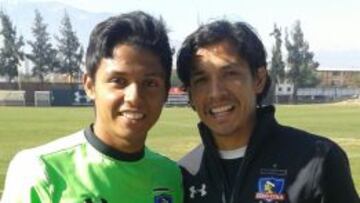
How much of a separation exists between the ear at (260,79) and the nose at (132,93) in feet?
2.26

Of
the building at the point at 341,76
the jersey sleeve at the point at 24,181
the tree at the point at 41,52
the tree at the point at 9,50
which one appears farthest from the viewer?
the building at the point at 341,76

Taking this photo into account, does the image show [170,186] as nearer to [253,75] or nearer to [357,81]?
[253,75]

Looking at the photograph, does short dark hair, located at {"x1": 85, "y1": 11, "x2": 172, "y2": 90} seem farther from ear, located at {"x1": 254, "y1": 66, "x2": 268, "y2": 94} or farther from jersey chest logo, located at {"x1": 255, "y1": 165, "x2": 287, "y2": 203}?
jersey chest logo, located at {"x1": 255, "y1": 165, "x2": 287, "y2": 203}

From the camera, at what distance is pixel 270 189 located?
11.3 ft

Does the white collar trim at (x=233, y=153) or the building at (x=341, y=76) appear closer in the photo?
the white collar trim at (x=233, y=153)

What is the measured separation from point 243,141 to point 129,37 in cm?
79

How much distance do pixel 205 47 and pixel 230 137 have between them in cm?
45

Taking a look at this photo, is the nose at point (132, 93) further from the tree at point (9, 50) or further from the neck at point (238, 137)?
the tree at point (9, 50)

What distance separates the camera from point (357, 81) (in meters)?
126

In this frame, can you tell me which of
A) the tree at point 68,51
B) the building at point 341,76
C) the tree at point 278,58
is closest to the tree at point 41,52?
the tree at point 68,51

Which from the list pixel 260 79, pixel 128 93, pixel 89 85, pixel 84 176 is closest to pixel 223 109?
pixel 260 79

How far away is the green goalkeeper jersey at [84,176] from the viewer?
10.1ft

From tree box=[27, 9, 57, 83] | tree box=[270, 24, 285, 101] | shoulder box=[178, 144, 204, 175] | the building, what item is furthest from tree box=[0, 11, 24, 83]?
shoulder box=[178, 144, 204, 175]

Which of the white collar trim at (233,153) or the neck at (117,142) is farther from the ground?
the neck at (117,142)
